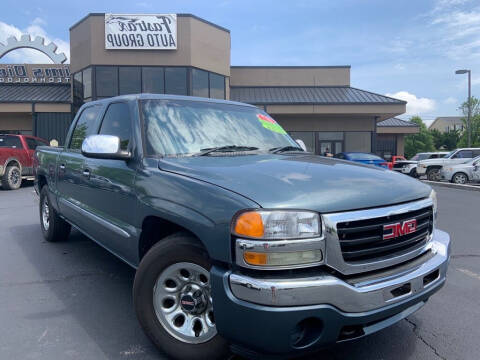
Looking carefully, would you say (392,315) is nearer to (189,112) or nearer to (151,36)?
(189,112)

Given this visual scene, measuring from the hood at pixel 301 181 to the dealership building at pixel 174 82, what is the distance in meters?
19.4

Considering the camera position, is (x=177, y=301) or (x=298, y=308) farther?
(x=177, y=301)

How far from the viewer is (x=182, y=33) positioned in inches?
836

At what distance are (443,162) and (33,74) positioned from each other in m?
25.0

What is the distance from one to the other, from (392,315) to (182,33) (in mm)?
21304

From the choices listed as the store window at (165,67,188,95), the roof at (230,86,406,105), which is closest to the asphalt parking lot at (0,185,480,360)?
the store window at (165,67,188,95)

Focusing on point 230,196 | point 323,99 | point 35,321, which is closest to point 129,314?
point 35,321

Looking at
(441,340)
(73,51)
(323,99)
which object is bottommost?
(441,340)

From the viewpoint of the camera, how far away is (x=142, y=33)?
2127 cm

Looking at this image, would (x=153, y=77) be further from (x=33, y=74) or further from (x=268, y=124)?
(x=268, y=124)

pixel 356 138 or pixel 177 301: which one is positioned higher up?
pixel 356 138

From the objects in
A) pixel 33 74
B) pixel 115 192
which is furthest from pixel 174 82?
pixel 115 192

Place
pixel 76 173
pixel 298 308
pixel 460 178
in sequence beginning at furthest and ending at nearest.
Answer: pixel 460 178 < pixel 76 173 < pixel 298 308

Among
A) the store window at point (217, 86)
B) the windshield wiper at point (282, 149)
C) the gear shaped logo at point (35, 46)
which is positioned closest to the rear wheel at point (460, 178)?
the store window at point (217, 86)
